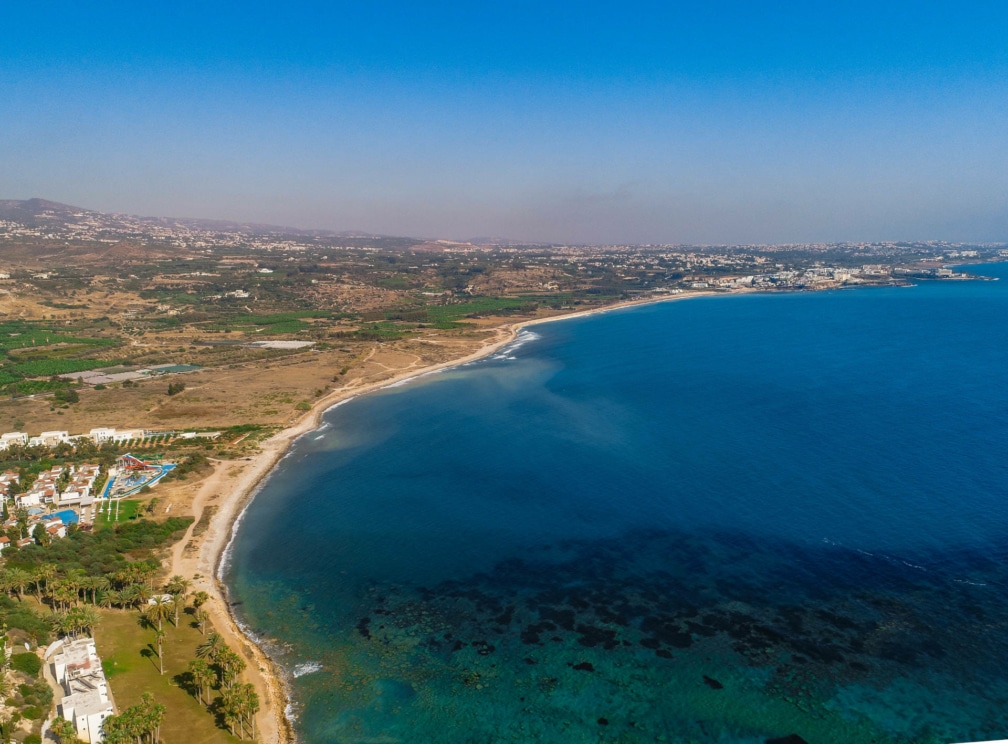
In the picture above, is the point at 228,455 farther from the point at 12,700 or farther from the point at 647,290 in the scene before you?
the point at 647,290

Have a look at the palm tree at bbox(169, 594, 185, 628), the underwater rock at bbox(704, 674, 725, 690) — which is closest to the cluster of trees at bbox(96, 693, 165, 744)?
the palm tree at bbox(169, 594, 185, 628)

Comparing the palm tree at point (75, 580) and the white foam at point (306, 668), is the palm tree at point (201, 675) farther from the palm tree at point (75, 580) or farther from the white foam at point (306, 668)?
the palm tree at point (75, 580)

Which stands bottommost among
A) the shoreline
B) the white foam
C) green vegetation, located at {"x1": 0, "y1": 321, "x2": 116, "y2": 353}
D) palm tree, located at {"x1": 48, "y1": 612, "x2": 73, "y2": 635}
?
the white foam

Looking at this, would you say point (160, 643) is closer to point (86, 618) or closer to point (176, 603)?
point (176, 603)

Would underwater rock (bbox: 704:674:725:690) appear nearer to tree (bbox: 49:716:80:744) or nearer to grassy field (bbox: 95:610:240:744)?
grassy field (bbox: 95:610:240:744)

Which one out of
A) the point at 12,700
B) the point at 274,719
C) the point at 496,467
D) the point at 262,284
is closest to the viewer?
the point at 12,700

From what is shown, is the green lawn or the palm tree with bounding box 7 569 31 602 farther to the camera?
the green lawn

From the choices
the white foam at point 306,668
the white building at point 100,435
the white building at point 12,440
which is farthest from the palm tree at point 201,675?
the white building at point 12,440

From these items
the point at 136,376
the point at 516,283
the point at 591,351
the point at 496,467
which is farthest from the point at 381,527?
the point at 516,283
